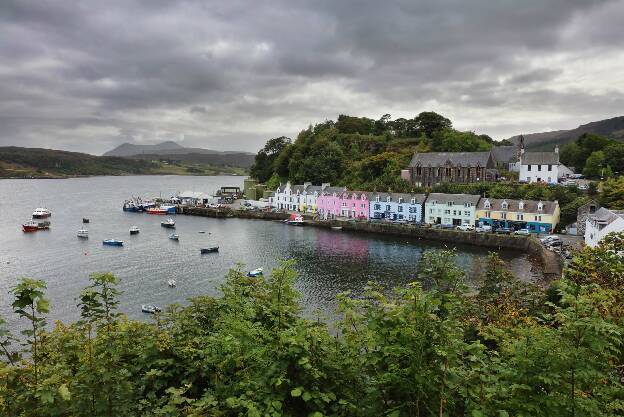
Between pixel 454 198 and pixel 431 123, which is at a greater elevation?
pixel 431 123

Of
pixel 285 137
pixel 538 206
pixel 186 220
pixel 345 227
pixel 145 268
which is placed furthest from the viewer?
pixel 285 137

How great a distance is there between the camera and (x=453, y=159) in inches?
3031

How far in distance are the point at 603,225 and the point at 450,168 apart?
43.3 meters

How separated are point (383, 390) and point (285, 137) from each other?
117 m

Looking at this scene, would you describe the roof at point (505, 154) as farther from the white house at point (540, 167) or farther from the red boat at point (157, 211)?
the red boat at point (157, 211)

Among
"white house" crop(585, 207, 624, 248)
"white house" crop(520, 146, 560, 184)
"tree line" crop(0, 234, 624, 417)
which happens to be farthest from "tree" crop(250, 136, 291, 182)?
"tree line" crop(0, 234, 624, 417)

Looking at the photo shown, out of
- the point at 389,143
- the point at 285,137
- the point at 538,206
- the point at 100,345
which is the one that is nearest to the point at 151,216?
the point at 285,137

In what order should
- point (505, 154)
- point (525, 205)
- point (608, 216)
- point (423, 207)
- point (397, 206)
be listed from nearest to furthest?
point (608, 216), point (525, 205), point (423, 207), point (397, 206), point (505, 154)

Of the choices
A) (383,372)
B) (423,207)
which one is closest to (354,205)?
(423,207)

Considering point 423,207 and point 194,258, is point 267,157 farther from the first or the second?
point 194,258

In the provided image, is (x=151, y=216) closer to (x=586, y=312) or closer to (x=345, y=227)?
(x=345, y=227)

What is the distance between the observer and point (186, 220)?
249 ft

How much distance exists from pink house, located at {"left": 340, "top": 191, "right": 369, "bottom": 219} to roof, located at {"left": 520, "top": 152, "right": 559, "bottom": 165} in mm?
28622

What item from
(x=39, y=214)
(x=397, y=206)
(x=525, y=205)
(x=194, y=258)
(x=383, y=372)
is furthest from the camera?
(x=39, y=214)
